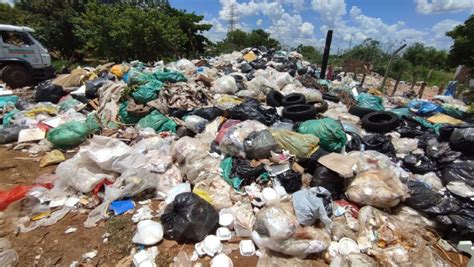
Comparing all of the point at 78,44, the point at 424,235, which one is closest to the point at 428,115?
the point at 424,235

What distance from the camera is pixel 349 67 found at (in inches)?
438

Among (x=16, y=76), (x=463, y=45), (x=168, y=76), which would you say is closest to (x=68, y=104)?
(x=168, y=76)

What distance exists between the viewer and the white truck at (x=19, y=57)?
730cm

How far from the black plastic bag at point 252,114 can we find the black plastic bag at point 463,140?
8.27 feet

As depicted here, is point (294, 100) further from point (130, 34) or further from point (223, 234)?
point (130, 34)

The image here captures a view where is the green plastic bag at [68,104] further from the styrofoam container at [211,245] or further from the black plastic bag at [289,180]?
the black plastic bag at [289,180]

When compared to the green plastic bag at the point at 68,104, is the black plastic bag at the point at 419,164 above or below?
below

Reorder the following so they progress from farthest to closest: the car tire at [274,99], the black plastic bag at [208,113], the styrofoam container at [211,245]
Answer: the car tire at [274,99] → the black plastic bag at [208,113] → the styrofoam container at [211,245]

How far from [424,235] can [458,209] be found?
45cm

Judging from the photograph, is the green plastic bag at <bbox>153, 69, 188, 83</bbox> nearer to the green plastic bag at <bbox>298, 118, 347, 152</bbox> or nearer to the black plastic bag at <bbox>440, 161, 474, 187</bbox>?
the green plastic bag at <bbox>298, 118, 347, 152</bbox>

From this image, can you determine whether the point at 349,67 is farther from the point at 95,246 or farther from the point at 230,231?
the point at 95,246

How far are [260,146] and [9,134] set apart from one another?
446cm

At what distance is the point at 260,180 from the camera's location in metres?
3.07

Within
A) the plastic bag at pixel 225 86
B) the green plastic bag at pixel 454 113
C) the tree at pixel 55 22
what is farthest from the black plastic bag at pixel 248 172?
the tree at pixel 55 22
